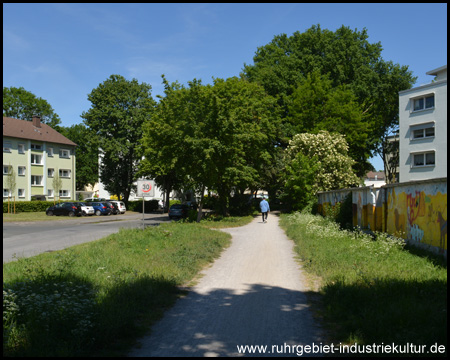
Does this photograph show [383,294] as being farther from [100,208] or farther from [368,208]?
[100,208]

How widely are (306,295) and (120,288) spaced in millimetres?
3509

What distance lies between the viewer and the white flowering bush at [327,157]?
38438 mm

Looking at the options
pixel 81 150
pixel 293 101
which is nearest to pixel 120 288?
pixel 293 101

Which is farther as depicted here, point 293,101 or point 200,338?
point 293,101

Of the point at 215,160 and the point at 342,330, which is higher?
the point at 215,160

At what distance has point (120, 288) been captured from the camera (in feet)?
23.5

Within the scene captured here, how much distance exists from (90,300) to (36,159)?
53.3 m

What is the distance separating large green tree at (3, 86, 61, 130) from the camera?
61.7 metres

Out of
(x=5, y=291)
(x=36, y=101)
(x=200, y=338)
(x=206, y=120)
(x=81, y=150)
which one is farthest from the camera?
(x=81, y=150)

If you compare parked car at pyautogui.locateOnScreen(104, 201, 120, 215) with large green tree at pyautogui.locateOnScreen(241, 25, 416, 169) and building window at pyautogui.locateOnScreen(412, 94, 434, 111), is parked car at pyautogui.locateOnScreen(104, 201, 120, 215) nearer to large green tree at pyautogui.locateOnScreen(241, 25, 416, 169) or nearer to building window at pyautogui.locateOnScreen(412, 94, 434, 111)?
large green tree at pyautogui.locateOnScreen(241, 25, 416, 169)

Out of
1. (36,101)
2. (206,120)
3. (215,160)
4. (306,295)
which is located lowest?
(306,295)

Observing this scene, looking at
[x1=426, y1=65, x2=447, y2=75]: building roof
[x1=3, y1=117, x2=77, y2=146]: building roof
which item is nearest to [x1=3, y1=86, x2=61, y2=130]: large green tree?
[x1=3, y1=117, x2=77, y2=146]: building roof

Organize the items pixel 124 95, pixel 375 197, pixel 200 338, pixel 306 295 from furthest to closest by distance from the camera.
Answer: pixel 124 95
pixel 375 197
pixel 306 295
pixel 200 338

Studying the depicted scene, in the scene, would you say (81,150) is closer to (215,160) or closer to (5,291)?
(215,160)
